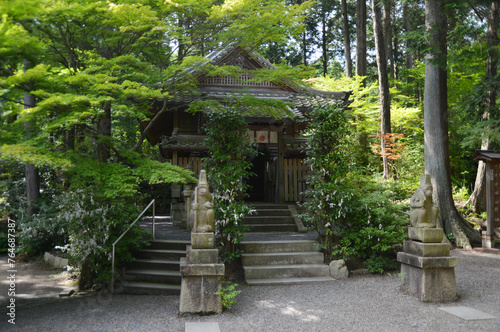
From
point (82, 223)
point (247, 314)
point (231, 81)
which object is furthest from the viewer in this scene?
point (231, 81)

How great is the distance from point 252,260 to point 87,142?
5933 mm

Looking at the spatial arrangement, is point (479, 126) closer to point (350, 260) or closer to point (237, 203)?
point (350, 260)

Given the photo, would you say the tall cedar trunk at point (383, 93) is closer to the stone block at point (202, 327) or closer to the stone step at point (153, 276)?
the stone step at point (153, 276)

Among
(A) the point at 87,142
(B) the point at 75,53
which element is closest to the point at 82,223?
(B) the point at 75,53

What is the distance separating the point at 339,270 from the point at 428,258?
203 cm

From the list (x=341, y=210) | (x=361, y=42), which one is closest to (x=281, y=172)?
(x=341, y=210)

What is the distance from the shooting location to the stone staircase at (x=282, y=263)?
720cm

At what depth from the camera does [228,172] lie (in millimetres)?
7383

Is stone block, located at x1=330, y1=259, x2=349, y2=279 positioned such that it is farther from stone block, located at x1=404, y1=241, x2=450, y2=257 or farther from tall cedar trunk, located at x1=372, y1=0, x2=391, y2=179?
tall cedar trunk, located at x1=372, y1=0, x2=391, y2=179

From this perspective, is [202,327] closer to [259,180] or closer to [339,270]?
[339,270]

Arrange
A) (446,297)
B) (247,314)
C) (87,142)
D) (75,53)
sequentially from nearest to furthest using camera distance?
(247,314)
(446,297)
(75,53)
(87,142)

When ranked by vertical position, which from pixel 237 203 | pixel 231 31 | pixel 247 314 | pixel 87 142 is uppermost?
pixel 231 31

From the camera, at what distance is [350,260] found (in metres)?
7.92

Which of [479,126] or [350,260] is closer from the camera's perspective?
[350,260]
